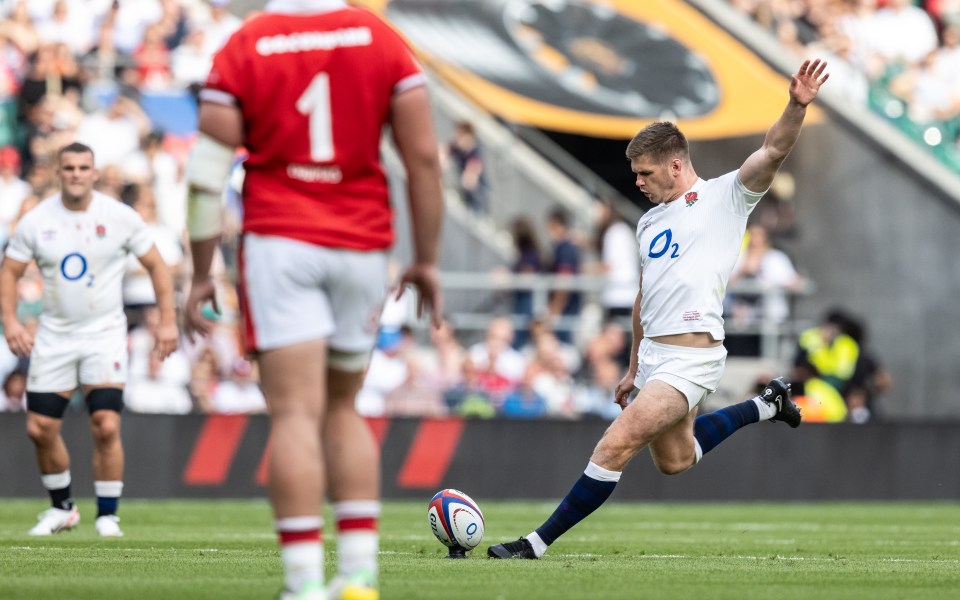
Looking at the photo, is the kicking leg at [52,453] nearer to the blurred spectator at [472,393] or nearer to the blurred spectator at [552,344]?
the blurred spectator at [472,393]

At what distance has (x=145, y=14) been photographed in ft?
71.8

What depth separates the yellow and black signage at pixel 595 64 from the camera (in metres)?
23.4

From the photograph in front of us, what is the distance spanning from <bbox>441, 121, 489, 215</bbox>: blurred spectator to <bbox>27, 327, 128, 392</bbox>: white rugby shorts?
10989 millimetres

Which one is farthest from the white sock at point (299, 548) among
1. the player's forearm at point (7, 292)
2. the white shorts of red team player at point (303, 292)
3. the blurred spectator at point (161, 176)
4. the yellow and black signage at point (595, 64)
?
the yellow and black signage at point (595, 64)

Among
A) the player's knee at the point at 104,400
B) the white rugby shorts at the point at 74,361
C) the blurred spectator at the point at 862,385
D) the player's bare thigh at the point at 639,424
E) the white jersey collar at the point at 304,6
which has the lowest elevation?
the blurred spectator at the point at 862,385

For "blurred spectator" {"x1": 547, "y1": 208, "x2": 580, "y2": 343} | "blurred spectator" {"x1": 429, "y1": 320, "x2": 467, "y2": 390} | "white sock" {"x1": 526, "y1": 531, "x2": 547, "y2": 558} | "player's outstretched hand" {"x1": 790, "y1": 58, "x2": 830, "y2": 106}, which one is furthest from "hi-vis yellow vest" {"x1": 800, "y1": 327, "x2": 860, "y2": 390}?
"player's outstretched hand" {"x1": 790, "y1": 58, "x2": 830, "y2": 106}

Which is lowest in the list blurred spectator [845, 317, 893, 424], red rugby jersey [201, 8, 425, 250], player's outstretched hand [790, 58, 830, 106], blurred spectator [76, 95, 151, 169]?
blurred spectator [845, 317, 893, 424]

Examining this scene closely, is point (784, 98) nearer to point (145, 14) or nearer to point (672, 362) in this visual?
point (145, 14)

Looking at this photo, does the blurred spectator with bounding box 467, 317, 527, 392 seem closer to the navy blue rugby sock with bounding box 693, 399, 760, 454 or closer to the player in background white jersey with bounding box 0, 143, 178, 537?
the player in background white jersey with bounding box 0, 143, 178, 537

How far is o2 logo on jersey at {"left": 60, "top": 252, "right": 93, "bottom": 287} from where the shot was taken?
1152 centimetres

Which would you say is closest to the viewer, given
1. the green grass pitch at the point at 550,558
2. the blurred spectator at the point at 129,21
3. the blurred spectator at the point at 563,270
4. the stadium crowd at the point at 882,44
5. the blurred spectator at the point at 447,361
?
the green grass pitch at the point at 550,558

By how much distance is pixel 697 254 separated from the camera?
30.1ft

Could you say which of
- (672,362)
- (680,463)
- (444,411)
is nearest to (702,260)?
(672,362)

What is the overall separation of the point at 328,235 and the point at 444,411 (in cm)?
1227
